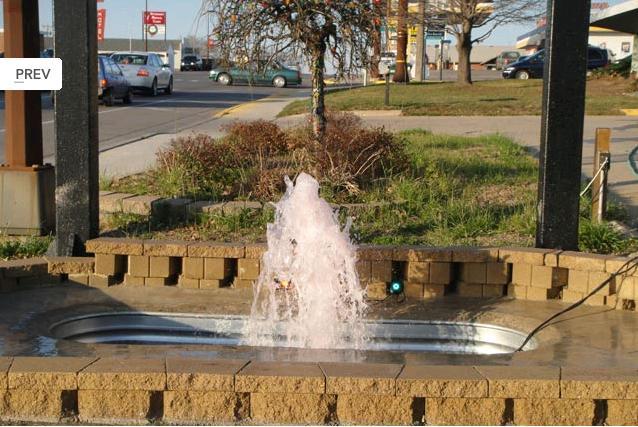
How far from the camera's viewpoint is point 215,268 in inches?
282

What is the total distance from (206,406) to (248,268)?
8.47 feet

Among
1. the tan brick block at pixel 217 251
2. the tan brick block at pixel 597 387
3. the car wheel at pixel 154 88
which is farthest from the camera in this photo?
the car wheel at pixel 154 88

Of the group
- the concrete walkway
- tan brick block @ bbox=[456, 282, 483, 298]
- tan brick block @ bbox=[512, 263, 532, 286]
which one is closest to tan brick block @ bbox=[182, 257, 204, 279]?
tan brick block @ bbox=[456, 282, 483, 298]

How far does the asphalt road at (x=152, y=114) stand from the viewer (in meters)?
19.7

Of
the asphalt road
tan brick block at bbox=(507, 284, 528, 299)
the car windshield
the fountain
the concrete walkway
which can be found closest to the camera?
the fountain

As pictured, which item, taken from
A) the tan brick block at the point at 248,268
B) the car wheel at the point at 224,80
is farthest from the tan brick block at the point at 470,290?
the car wheel at the point at 224,80

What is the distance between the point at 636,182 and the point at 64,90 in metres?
7.53

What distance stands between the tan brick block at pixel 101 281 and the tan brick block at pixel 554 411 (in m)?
3.71

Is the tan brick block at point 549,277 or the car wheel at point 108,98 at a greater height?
the car wheel at point 108,98

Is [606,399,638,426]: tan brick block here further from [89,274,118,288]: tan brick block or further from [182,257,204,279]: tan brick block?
[89,274,118,288]: tan brick block

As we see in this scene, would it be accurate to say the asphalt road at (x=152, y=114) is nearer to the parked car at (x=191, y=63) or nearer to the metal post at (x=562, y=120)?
the metal post at (x=562, y=120)

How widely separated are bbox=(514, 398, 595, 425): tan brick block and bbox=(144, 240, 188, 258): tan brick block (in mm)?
3285

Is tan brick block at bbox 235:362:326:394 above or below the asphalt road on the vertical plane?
below

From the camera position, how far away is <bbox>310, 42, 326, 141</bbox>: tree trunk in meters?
9.95
